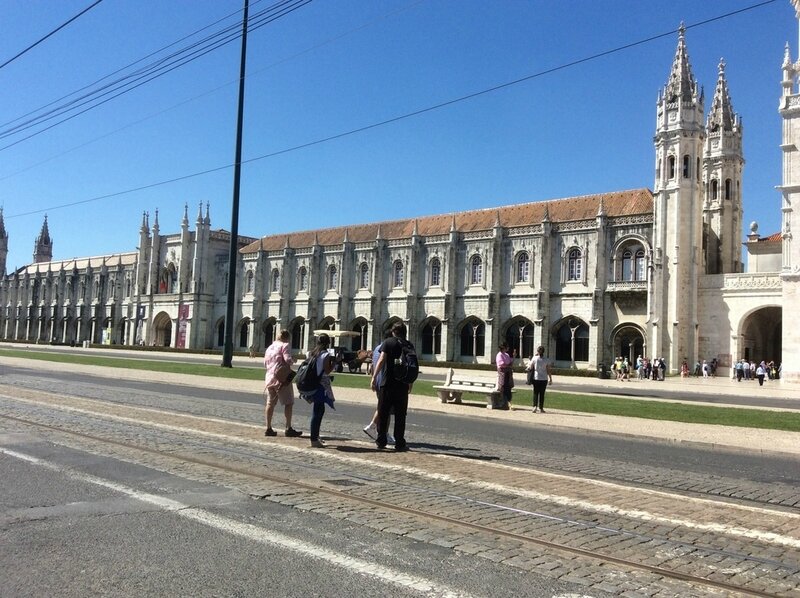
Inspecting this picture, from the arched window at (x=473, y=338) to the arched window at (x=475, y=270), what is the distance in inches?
128

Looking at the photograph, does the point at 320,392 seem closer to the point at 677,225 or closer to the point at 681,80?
the point at 677,225

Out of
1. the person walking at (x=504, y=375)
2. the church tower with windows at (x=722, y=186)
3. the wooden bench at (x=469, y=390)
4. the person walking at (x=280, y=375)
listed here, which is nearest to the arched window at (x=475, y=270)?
the church tower with windows at (x=722, y=186)

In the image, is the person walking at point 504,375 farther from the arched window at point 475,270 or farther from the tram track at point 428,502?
the arched window at point 475,270

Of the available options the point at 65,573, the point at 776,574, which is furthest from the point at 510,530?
the point at 65,573

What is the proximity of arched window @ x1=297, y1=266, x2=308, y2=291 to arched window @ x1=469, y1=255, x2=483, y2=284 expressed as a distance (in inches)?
711

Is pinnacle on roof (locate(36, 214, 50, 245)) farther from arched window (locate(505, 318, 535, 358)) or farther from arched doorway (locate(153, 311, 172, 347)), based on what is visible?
arched window (locate(505, 318, 535, 358))

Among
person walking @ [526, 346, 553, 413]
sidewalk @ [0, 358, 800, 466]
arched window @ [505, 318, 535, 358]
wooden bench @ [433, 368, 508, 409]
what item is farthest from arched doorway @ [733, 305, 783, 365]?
person walking @ [526, 346, 553, 413]

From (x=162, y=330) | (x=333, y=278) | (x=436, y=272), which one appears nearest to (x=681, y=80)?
(x=436, y=272)

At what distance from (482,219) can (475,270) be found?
5235 mm

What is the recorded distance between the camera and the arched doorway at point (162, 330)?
77188mm

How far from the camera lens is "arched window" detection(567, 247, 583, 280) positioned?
48.5 meters

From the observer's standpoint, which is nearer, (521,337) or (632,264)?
(632,264)

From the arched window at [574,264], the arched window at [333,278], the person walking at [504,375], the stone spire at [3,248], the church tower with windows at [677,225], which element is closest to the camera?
the person walking at [504,375]

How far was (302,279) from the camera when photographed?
2581 inches
